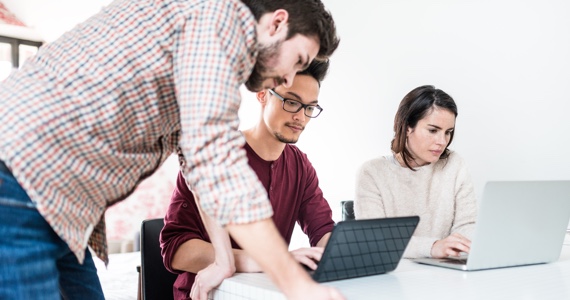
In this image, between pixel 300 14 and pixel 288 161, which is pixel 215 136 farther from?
pixel 288 161

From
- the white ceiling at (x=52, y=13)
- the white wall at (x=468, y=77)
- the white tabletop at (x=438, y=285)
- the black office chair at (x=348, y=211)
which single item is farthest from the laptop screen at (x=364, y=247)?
the white ceiling at (x=52, y=13)

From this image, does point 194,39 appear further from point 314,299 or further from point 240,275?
point 240,275

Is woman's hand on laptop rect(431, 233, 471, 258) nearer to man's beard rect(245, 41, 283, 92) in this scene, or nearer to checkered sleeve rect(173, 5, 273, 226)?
man's beard rect(245, 41, 283, 92)

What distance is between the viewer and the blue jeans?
93 cm

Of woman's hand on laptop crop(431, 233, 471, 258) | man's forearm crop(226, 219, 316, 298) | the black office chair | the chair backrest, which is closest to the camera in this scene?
man's forearm crop(226, 219, 316, 298)

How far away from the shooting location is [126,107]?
984 millimetres

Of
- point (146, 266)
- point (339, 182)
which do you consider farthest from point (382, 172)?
point (339, 182)

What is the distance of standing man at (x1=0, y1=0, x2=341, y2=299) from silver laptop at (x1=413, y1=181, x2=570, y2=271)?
1.82 ft

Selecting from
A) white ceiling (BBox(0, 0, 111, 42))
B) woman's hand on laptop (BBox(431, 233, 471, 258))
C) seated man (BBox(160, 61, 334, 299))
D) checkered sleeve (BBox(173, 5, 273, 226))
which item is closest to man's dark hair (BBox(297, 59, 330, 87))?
seated man (BBox(160, 61, 334, 299))

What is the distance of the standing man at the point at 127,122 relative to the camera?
892mm

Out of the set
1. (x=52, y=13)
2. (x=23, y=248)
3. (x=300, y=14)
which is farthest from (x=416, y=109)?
(x=52, y=13)

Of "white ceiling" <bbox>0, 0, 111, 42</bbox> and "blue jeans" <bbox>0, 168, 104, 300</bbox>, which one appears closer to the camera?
"blue jeans" <bbox>0, 168, 104, 300</bbox>

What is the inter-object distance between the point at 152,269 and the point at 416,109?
1103mm

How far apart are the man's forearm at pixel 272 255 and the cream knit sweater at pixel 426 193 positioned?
3.85 ft
